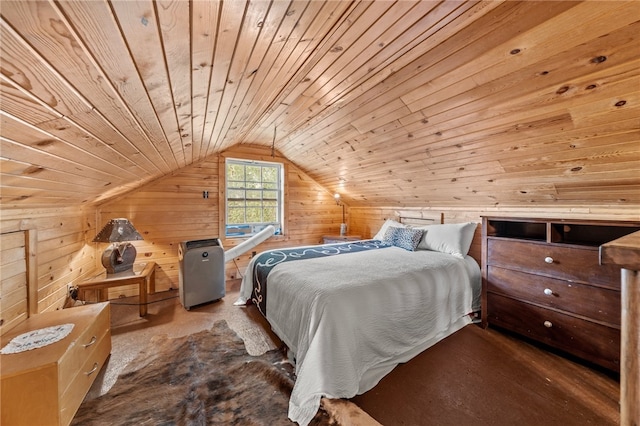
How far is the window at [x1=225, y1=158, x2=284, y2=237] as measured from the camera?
12.9 feet

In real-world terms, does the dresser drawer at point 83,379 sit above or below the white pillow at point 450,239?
Result: below

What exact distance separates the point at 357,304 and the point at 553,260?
1649mm

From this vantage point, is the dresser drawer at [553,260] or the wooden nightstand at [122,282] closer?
the dresser drawer at [553,260]

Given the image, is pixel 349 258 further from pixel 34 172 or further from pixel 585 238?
pixel 34 172

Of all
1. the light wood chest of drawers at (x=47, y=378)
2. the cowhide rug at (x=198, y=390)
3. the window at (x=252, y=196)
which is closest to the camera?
the light wood chest of drawers at (x=47, y=378)

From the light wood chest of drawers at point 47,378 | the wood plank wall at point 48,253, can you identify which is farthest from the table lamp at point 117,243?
Result: the light wood chest of drawers at point 47,378

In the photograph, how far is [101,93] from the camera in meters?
0.86

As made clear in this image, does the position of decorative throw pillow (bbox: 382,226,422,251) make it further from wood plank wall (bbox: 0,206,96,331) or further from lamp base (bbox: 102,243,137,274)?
wood plank wall (bbox: 0,206,96,331)

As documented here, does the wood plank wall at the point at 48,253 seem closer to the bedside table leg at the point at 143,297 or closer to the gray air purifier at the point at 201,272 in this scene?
the bedside table leg at the point at 143,297

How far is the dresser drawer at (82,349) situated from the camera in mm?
1244

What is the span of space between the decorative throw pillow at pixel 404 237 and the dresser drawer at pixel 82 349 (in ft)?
9.65

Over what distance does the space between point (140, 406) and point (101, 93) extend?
5.54 ft

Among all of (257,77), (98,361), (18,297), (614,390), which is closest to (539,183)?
(614,390)

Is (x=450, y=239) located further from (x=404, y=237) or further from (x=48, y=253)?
(x=48, y=253)
